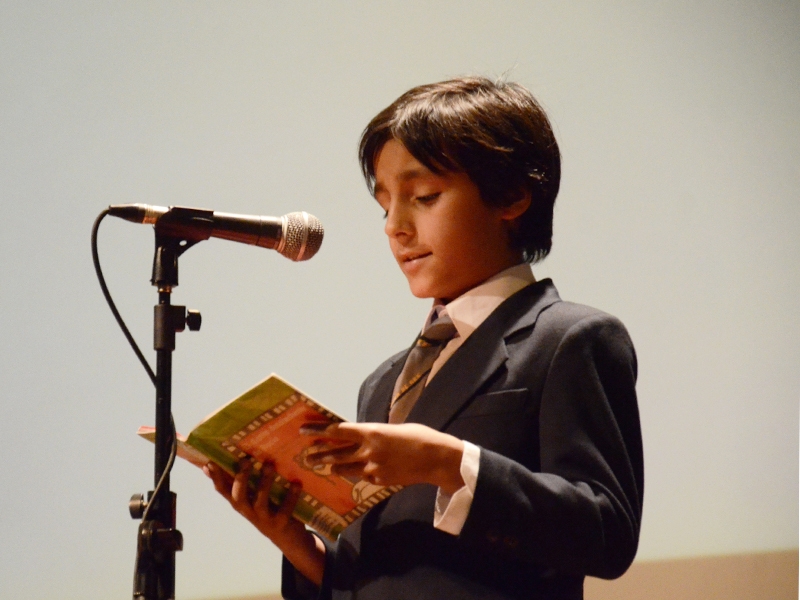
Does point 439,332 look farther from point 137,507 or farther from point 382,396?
point 137,507

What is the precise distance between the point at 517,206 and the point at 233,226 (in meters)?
0.41

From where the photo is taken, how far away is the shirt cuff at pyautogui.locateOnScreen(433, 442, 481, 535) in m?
0.85

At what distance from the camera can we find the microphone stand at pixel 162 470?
95cm

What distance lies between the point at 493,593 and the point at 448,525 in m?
0.13

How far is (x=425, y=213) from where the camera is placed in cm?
116

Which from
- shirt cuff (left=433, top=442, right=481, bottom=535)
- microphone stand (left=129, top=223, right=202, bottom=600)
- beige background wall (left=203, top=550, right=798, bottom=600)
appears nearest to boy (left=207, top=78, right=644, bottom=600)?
shirt cuff (left=433, top=442, right=481, bottom=535)

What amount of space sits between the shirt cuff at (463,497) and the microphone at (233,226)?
1.22ft

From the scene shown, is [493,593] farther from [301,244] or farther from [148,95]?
[148,95]

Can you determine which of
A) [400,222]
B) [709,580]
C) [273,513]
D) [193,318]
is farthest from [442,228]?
[709,580]

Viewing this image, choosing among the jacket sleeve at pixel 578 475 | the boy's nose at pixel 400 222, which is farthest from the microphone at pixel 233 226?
the jacket sleeve at pixel 578 475

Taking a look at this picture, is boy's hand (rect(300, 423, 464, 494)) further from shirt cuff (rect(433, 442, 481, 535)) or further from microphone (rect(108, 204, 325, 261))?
microphone (rect(108, 204, 325, 261))

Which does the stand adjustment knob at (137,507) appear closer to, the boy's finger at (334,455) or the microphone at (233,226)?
the boy's finger at (334,455)

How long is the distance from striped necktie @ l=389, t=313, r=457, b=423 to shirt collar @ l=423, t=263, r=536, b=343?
0.02 metres

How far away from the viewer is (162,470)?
3.17ft
